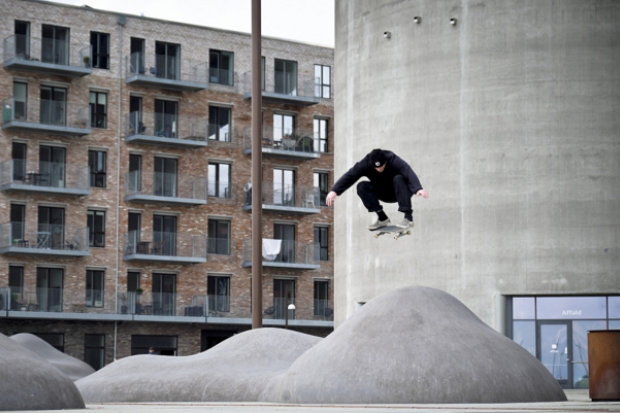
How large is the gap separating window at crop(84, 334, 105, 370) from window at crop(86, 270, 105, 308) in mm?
1696

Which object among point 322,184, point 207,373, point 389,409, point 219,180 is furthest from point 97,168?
point 389,409

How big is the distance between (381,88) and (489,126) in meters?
4.96

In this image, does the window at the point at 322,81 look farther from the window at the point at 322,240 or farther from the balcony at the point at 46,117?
the balcony at the point at 46,117

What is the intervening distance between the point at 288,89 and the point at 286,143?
134 inches

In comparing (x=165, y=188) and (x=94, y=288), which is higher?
(x=165, y=188)

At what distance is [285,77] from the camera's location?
66.4 m

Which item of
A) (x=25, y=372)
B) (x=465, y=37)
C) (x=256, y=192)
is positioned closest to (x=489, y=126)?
(x=465, y=37)

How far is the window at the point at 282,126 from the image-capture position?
66.2 meters

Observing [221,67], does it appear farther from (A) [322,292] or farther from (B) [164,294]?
(A) [322,292]

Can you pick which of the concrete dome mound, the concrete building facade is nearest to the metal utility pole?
the concrete dome mound

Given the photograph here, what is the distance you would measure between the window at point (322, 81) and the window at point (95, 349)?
68.4 feet

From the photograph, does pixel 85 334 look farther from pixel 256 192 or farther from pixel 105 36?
pixel 256 192

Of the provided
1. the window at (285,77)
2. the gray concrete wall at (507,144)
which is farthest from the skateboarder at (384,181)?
the window at (285,77)

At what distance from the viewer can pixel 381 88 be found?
42.2m
